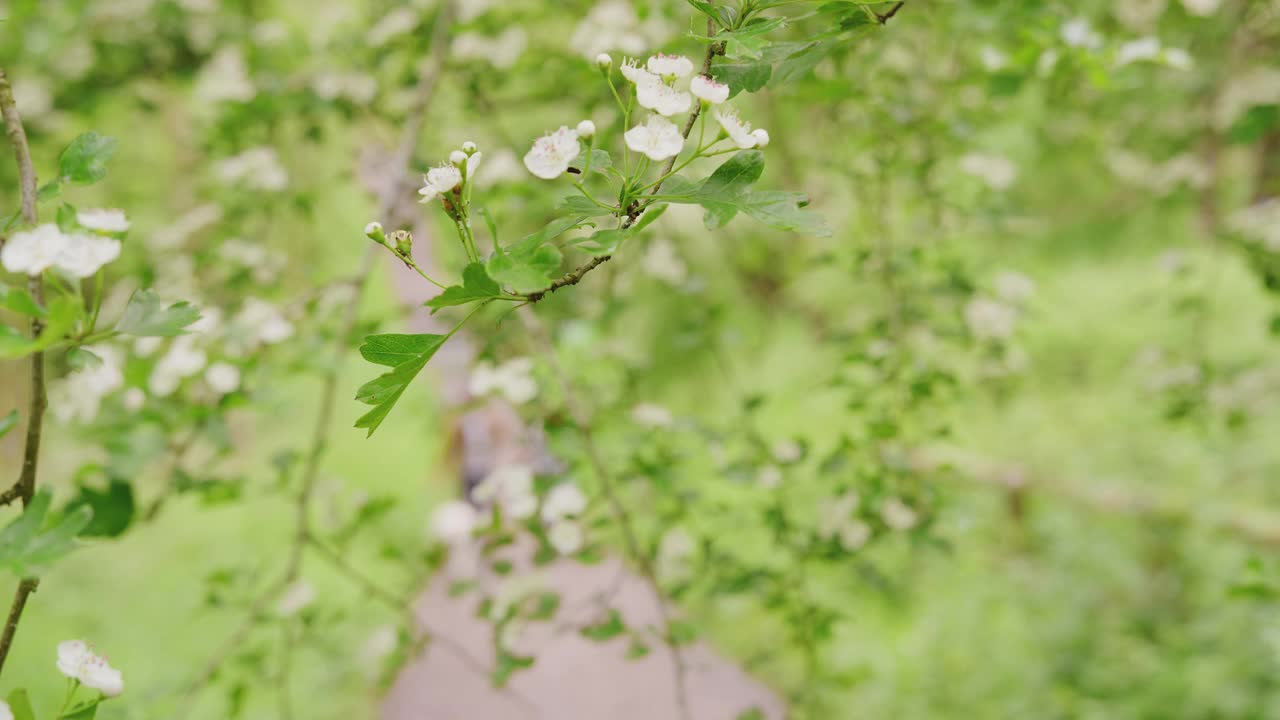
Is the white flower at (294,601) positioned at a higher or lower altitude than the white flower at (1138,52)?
lower

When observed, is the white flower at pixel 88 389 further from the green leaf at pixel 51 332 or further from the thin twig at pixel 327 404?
the green leaf at pixel 51 332

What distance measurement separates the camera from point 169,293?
6.56 feet

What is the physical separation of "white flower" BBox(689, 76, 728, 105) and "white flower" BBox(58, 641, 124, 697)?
80 cm

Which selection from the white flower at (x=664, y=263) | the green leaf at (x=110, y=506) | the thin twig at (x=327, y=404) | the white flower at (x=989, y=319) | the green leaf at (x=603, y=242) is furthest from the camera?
the white flower at (x=664, y=263)

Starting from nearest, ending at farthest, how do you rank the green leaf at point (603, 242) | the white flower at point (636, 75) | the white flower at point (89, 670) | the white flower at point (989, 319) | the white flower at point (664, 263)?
the green leaf at point (603, 242), the white flower at point (636, 75), the white flower at point (89, 670), the white flower at point (989, 319), the white flower at point (664, 263)

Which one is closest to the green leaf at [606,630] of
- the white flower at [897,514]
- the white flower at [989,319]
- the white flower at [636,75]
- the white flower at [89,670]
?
the white flower at [897,514]

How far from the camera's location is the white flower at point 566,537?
153 cm

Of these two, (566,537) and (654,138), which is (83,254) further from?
(566,537)

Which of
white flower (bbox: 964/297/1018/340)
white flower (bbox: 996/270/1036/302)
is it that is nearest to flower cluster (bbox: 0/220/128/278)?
white flower (bbox: 964/297/1018/340)

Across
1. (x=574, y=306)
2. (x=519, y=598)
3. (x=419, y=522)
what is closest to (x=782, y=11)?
(x=574, y=306)

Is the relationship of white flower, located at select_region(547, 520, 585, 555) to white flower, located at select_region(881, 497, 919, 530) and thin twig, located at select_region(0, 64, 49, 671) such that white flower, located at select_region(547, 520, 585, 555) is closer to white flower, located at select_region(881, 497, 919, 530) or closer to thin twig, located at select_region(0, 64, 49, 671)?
white flower, located at select_region(881, 497, 919, 530)

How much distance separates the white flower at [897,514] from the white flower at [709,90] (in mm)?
1218

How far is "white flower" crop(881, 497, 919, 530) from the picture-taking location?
67.2 inches

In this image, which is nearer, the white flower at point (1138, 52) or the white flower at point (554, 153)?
the white flower at point (554, 153)
